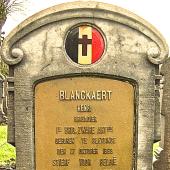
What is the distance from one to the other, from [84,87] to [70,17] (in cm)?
81

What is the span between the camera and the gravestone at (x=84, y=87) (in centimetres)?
447

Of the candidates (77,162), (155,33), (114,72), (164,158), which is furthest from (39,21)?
(164,158)

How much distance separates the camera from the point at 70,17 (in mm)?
4430

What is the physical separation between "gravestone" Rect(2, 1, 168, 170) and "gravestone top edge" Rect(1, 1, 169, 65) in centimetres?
1

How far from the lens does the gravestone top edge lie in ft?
14.5

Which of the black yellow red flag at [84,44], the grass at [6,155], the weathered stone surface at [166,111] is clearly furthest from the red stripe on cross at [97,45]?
the grass at [6,155]

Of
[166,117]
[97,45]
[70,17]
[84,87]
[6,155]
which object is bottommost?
[6,155]

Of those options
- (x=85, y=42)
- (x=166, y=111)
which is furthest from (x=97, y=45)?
(x=166, y=111)

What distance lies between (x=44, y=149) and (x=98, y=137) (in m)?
0.64

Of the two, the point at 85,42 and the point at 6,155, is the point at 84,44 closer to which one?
the point at 85,42

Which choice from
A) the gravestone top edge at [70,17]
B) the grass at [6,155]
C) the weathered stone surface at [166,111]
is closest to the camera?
the gravestone top edge at [70,17]

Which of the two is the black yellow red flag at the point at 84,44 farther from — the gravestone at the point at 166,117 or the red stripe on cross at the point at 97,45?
the gravestone at the point at 166,117

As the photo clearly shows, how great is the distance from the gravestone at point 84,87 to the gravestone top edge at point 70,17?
11 mm

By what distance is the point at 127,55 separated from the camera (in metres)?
4.54
